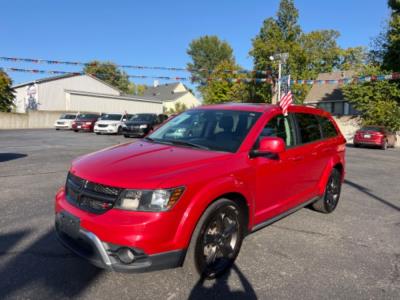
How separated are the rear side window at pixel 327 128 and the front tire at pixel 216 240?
102 inches

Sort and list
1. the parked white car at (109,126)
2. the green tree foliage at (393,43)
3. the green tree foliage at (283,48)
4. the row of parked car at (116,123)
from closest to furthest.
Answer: the row of parked car at (116,123)
the parked white car at (109,126)
the green tree foliage at (393,43)
the green tree foliage at (283,48)

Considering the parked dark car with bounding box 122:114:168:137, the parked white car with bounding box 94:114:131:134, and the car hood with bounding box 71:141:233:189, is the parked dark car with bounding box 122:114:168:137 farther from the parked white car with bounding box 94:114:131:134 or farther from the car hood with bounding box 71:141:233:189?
the car hood with bounding box 71:141:233:189

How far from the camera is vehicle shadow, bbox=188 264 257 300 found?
3.09 metres

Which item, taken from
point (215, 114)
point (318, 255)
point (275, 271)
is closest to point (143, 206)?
point (275, 271)

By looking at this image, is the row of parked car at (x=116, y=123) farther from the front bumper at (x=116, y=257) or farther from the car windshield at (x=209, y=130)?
the front bumper at (x=116, y=257)

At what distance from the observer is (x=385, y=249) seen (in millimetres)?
4273

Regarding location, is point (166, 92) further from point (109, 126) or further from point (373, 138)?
point (373, 138)

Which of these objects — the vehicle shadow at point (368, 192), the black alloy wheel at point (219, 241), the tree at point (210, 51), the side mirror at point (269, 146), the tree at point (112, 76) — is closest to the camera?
the black alloy wheel at point (219, 241)

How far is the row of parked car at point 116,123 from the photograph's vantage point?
22.3 m

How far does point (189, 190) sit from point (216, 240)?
730 millimetres

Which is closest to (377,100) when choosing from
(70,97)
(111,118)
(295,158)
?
(111,118)

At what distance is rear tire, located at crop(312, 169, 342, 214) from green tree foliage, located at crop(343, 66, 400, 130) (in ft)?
81.1

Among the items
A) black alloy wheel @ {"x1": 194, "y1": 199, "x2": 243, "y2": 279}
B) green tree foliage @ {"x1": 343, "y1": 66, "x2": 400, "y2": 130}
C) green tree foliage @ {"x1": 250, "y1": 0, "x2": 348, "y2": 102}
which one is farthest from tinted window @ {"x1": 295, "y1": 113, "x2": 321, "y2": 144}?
green tree foliage @ {"x1": 250, "y1": 0, "x2": 348, "y2": 102}

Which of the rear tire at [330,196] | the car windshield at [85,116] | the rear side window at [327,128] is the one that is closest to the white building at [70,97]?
the car windshield at [85,116]
